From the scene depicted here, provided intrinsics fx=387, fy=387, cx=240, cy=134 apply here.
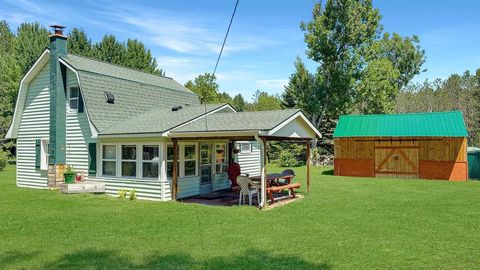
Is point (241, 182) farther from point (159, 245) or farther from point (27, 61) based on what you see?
point (27, 61)

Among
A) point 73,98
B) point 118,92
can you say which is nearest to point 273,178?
point 118,92

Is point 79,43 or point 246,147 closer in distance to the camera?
point 246,147

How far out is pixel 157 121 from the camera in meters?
14.5

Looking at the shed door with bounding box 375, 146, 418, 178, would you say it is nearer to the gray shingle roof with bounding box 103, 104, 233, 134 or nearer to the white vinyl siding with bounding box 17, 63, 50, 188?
the gray shingle roof with bounding box 103, 104, 233, 134

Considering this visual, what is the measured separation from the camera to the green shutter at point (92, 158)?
48.8 feet

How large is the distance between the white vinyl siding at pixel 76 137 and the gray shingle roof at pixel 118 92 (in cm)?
67

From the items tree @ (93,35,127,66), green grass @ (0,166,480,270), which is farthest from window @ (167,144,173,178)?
tree @ (93,35,127,66)

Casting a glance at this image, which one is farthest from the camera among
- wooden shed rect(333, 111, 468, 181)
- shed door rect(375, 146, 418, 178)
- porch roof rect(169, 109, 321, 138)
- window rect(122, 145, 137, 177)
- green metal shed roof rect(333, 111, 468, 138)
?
shed door rect(375, 146, 418, 178)

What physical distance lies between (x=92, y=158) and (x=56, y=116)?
2517 millimetres

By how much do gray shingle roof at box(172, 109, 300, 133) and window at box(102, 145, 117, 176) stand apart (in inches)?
126

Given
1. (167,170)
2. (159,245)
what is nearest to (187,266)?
(159,245)

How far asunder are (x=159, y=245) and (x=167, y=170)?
19.5 ft

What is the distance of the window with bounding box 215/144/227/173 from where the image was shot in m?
16.1

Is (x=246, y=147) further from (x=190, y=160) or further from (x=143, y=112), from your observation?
(x=190, y=160)
